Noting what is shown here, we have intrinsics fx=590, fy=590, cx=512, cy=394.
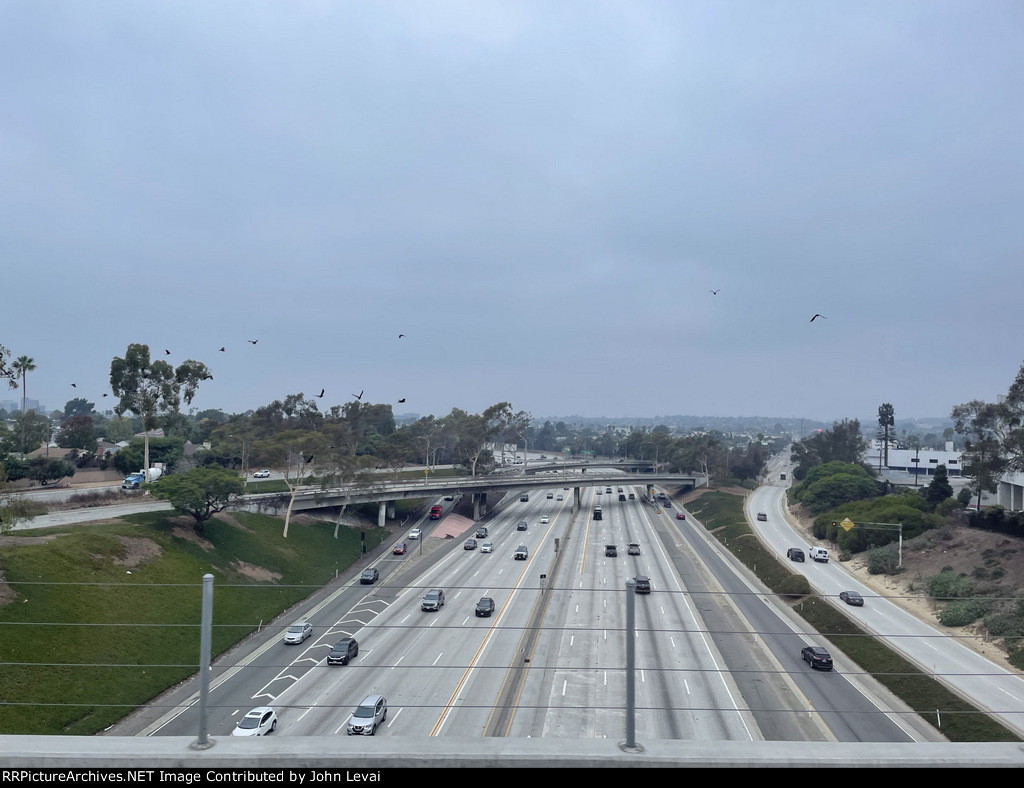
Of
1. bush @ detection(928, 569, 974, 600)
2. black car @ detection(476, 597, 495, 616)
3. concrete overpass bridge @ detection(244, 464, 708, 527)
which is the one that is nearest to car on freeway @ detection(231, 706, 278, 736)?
black car @ detection(476, 597, 495, 616)

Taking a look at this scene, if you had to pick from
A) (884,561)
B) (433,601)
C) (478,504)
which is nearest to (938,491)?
(884,561)

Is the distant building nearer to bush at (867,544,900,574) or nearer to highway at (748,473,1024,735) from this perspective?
bush at (867,544,900,574)

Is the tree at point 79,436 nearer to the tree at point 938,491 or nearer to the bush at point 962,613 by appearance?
the bush at point 962,613

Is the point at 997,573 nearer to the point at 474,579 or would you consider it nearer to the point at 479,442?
the point at 474,579

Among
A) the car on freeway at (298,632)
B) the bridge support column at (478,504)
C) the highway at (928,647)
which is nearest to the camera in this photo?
the highway at (928,647)

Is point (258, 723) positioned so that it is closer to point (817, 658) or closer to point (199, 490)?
point (817, 658)

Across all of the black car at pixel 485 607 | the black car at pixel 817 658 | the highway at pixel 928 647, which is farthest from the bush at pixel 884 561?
the black car at pixel 485 607

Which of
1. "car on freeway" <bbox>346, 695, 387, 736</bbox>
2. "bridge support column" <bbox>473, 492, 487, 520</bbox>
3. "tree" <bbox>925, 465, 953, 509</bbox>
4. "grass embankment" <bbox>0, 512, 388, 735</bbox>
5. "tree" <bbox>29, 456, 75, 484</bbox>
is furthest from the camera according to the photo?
"bridge support column" <bbox>473, 492, 487, 520</bbox>
